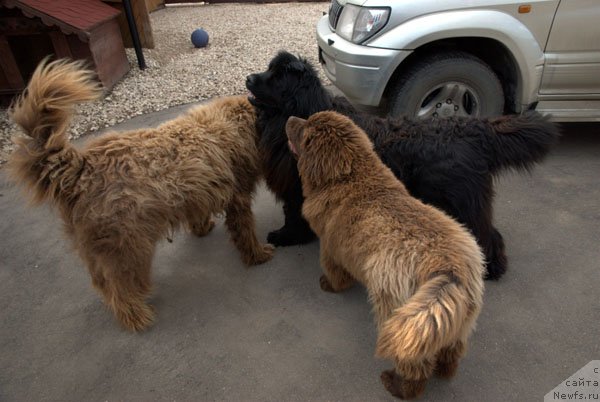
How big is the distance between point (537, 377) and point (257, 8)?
12390 millimetres

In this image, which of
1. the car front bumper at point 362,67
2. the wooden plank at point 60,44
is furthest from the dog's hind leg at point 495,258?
the wooden plank at point 60,44

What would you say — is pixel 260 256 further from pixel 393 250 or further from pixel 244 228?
pixel 393 250

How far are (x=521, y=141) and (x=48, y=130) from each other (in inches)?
116

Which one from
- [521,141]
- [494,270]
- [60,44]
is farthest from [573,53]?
[60,44]

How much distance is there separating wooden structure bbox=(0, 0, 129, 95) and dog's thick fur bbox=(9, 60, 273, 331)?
13.1 ft

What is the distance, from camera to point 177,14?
451 inches

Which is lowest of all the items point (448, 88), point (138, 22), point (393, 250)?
point (138, 22)

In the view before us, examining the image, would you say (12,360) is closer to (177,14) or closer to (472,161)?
(472,161)

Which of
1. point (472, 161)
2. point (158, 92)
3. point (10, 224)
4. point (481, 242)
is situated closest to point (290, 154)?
point (472, 161)

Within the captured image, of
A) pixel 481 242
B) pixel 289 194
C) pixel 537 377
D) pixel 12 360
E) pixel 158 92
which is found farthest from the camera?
pixel 158 92

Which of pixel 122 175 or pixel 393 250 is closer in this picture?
pixel 393 250

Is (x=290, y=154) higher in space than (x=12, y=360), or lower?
higher

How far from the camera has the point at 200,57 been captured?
7848 millimetres

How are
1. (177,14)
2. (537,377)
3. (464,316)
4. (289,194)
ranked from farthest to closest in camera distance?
1. (177,14)
2. (289,194)
3. (537,377)
4. (464,316)
